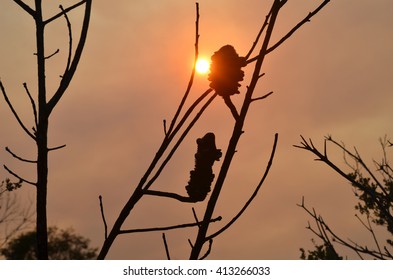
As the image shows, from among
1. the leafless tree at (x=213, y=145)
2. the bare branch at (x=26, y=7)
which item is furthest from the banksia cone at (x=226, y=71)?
the bare branch at (x=26, y=7)

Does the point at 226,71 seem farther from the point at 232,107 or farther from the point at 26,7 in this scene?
the point at 26,7

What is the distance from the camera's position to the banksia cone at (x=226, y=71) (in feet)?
5.61

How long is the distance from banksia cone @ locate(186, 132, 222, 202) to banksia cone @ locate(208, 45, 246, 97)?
0.50 feet

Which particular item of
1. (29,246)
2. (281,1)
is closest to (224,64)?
(281,1)

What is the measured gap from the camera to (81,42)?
2262 mm

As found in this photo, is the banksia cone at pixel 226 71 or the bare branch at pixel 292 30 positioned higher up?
the bare branch at pixel 292 30

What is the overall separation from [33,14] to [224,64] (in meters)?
1.10

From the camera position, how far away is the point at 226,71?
5.67 ft

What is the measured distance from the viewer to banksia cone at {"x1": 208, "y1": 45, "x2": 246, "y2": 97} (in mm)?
1710

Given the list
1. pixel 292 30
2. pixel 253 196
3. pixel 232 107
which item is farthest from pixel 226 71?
pixel 253 196

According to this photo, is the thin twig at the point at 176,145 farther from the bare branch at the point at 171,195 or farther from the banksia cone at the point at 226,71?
the banksia cone at the point at 226,71

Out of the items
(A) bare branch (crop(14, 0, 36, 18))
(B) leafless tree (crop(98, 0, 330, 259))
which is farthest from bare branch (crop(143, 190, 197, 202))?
(A) bare branch (crop(14, 0, 36, 18))

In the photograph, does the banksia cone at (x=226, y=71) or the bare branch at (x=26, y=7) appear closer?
the banksia cone at (x=226, y=71)

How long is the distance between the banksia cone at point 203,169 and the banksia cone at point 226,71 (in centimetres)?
15
